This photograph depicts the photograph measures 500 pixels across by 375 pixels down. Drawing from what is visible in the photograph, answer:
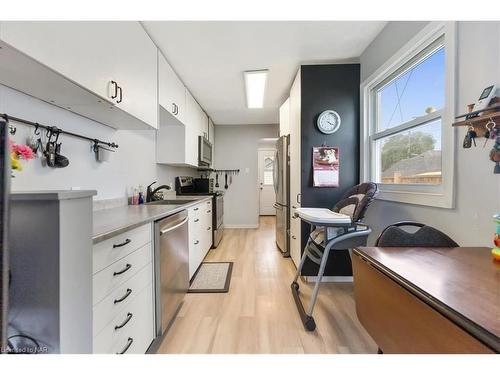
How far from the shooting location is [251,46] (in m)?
2.23

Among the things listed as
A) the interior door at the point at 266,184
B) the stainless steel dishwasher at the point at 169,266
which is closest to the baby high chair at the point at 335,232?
the stainless steel dishwasher at the point at 169,266

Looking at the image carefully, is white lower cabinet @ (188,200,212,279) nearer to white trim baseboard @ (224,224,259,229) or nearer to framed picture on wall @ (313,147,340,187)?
framed picture on wall @ (313,147,340,187)

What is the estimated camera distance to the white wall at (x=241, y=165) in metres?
5.50

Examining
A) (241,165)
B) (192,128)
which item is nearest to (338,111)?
(192,128)

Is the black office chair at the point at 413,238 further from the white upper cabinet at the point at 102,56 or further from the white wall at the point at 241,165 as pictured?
the white wall at the point at 241,165

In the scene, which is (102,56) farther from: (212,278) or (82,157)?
(212,278)

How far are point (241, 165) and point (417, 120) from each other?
4.09m

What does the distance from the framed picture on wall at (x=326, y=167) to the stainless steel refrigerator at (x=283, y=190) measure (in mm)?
741

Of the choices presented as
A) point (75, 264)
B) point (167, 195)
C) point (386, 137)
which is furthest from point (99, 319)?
point (386, 137)

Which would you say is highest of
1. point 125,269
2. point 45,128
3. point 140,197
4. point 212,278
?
point 45,128

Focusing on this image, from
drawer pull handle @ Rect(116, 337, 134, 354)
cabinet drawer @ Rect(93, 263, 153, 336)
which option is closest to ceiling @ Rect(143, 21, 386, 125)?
cabinet drawer @ Rect(93, 263, 153, 336)

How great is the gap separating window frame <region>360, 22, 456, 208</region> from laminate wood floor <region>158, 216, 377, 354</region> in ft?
3.57

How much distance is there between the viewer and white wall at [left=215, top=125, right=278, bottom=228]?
5.50 m

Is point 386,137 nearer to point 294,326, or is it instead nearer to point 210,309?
point 294,326
